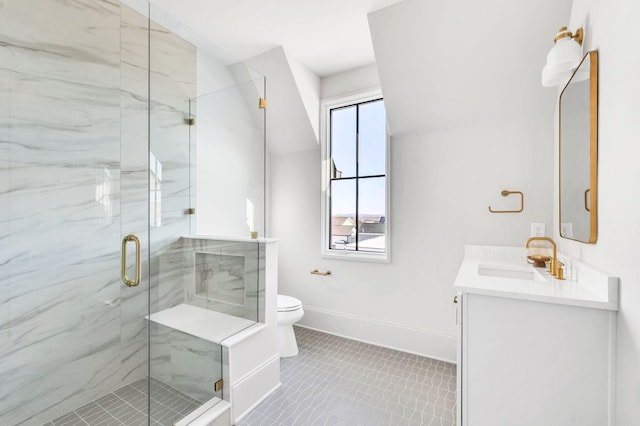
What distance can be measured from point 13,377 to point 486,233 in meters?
3.08

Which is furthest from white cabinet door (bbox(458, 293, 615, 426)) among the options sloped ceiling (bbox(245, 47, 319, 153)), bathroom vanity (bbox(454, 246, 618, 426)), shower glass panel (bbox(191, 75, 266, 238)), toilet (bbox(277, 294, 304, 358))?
sloped ceiling (bbox(245, 47, 319, 153))

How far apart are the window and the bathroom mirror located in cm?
129

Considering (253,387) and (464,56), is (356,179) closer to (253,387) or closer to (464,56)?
(464,56)

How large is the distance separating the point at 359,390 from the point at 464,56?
238cm

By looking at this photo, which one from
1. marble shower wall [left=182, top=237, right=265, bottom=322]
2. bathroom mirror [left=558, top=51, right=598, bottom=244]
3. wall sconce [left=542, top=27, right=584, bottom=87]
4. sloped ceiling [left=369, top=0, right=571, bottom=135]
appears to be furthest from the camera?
marble shower wall [left=182, top=237, right=265, bottom=322]

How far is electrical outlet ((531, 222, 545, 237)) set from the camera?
2.08 meters

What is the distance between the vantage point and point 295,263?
3238 mm

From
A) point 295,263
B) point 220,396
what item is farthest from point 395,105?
point 220,396

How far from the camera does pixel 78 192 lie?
1.77 meters

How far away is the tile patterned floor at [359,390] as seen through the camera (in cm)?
173

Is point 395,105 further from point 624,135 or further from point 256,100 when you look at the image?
point 624,135

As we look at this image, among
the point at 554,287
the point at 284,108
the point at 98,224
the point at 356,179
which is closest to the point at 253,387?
the point at 98,224

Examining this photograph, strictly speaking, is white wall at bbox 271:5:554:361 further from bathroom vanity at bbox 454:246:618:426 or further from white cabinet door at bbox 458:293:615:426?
white cabinet door at bbox 458:293:615:426

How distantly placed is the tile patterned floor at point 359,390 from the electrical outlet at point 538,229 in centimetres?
119
